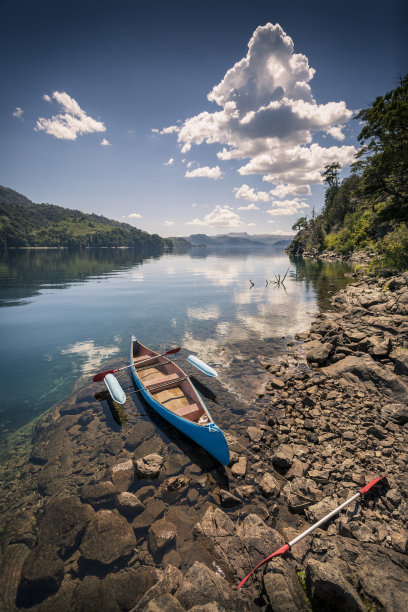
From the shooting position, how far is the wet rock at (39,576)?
6.05 metres

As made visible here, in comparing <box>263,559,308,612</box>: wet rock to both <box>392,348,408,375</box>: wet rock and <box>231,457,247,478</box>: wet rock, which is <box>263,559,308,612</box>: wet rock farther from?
<box>392,348,408,375</box>: wet rock

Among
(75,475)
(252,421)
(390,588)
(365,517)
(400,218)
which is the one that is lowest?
(75,475)

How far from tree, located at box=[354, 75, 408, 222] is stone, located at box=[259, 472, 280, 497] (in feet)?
97.6

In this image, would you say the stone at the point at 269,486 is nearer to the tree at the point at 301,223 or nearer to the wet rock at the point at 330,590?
the wet rock at the point at 330,590

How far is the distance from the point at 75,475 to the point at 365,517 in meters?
9.89

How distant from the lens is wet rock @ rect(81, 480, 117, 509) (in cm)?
825

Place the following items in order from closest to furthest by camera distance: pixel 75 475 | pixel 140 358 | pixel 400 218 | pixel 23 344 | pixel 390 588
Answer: pixel 390 588 → pixel 75 475 → pixel 140 358 → pixel 23 344 → pixel 400 218

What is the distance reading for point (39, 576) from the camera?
634 cm

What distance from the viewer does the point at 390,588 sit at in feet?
14.3

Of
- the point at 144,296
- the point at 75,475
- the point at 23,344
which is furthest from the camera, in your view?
the point at 144,296

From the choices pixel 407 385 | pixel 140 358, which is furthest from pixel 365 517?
pixel 140 358

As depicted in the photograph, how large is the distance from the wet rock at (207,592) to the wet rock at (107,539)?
92.5 inches

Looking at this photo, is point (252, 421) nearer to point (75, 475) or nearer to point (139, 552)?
point (139, 552)

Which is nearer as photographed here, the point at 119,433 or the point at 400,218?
the point at 119,433
